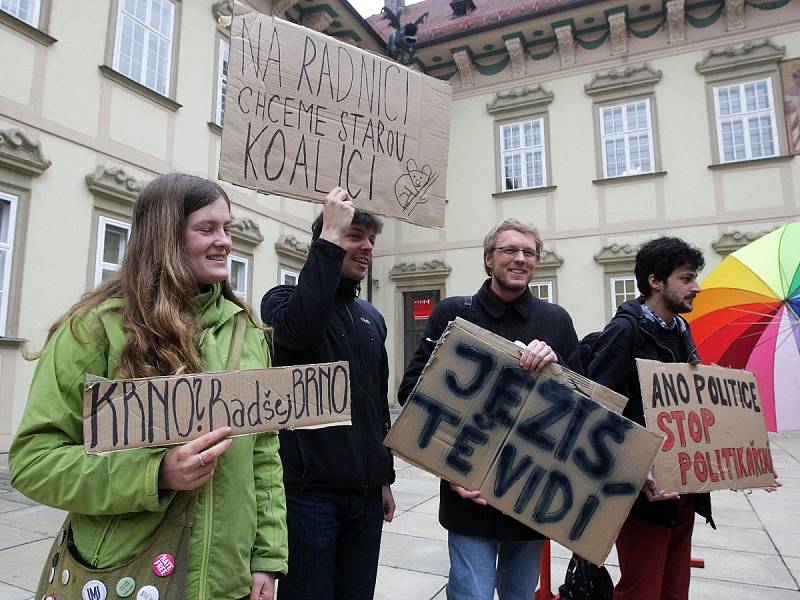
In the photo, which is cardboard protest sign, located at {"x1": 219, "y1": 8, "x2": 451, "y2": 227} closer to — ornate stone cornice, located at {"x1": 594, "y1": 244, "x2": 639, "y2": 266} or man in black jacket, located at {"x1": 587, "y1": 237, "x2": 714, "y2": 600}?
man in black jacket, located at {"x1": 587, "y1": 237, "x2": 714, "y2": 600}

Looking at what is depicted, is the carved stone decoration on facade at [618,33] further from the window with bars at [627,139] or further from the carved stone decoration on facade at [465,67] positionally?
the carved stone decoration on facade at [465,67]

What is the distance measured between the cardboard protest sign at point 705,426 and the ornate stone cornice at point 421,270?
1105 centimetres

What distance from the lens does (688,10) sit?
11766 millimetres

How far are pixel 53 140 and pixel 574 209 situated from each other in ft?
31.7

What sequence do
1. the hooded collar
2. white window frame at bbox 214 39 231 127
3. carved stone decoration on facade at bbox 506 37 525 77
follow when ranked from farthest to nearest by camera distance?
1. carved stone decoration on facade at bbox 506 37 525 77
2. white window frame at bbox 214 39 231 127
3. the hooded collar

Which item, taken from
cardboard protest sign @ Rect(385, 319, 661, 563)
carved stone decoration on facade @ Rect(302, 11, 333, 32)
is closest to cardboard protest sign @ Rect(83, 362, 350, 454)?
cardboard protest sign @ Rect(385, 319, 661, 563)

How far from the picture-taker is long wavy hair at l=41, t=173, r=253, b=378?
125 centimetres

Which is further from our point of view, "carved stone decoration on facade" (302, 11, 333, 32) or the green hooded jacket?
"carved stone decoration on facade" (302, 11, 333, 32)

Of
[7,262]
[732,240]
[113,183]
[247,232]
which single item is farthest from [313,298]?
[732,240]

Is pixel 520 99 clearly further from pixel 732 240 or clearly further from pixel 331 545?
pixel 331 545

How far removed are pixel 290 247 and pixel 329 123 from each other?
9.60 metres

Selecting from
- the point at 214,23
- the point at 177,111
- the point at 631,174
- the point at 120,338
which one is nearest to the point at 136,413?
the point at 120,338

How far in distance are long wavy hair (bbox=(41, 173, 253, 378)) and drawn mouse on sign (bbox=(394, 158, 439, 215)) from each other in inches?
27.3

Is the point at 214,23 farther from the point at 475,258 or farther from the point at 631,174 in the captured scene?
the point at 631,174
